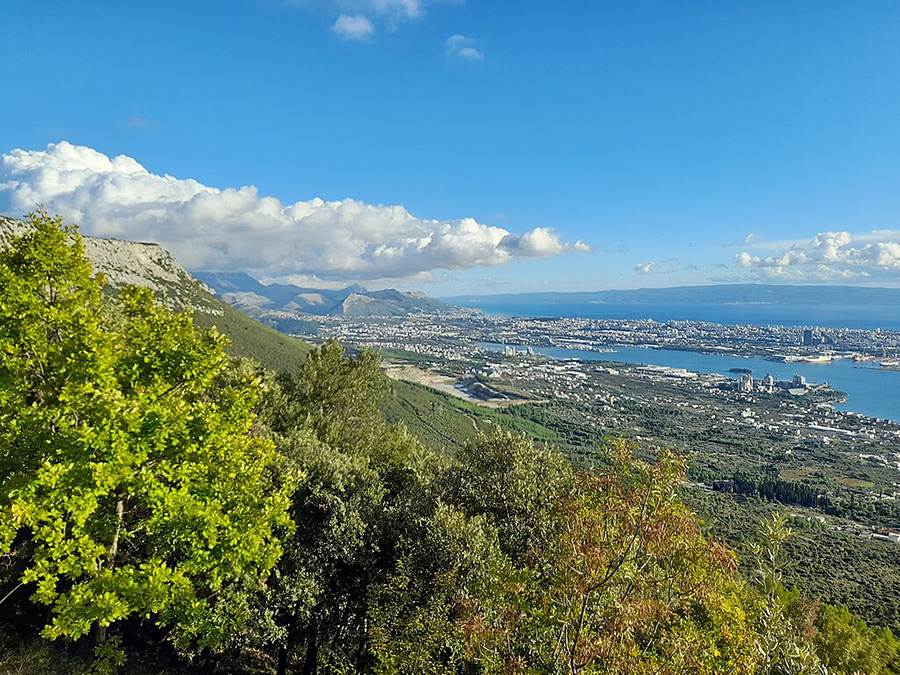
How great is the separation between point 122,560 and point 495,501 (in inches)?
453

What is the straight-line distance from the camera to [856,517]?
8681cm

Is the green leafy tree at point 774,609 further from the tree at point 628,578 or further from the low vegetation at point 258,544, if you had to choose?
the tree at point 628,578

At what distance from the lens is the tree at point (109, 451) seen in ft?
27.6

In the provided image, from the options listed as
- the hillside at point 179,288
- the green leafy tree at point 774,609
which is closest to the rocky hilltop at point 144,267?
the hillside at point 179,288

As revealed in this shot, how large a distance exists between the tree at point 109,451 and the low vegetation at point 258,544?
0.05m

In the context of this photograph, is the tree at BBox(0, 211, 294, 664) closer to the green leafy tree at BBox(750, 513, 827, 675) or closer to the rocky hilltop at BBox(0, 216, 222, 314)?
the green leafy tree at BBox(750, 513, 827, 675)

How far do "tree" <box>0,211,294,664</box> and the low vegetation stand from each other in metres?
0.05

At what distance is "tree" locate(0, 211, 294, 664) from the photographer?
27.6ft

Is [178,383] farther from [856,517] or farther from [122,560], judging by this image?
[856,517]

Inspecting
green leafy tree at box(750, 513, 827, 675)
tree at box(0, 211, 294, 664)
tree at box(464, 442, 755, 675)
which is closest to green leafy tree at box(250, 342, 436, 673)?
tree at box(0, 211, 294, 664)

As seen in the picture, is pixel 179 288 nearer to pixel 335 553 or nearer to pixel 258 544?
pixel 335 553

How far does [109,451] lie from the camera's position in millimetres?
→ 8867

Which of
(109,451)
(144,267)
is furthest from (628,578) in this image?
(144,267)

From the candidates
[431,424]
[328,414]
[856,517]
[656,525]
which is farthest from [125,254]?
[856,517]
